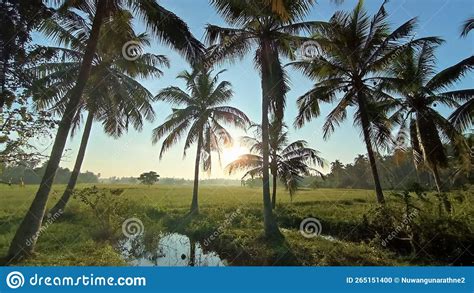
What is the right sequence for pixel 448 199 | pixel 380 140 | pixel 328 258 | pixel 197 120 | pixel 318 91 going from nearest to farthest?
1. pixel 328 258
2. pixel 448 199
3. pixel 380 140
4. pixel 318 91
5. pixel 197 120

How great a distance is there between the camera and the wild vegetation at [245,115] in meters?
7.96

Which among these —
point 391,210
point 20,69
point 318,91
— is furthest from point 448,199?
point 20,69

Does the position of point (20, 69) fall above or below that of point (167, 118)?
below

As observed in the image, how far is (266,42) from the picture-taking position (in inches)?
432

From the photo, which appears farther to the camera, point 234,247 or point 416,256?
point 234,247

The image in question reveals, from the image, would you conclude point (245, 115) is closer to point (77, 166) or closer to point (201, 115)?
point (201, 115)

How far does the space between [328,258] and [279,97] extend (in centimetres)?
578

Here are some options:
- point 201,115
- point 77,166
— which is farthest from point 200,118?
point 77,166

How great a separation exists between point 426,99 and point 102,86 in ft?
46.3

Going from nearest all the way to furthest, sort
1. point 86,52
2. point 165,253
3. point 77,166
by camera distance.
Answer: point 86,52
point 165,253
point 77,166

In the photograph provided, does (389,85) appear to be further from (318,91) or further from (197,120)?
(197,120)

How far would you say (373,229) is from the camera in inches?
408

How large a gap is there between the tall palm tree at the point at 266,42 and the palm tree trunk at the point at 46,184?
14.0 feet

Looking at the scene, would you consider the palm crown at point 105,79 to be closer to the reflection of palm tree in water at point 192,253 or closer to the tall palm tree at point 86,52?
the tall palm tree at point 86,52
